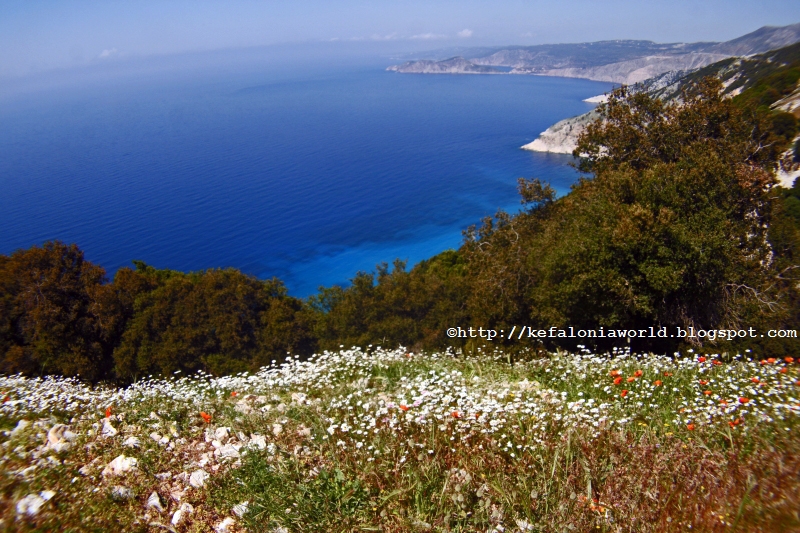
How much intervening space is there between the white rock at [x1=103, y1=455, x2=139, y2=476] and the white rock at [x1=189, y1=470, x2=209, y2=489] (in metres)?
0.68

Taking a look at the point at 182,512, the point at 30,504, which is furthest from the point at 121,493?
the point at 30,504

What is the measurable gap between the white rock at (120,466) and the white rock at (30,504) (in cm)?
89

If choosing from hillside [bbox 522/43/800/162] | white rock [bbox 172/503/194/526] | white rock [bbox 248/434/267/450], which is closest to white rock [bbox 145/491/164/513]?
white rock [bbox 172/503/194/526]

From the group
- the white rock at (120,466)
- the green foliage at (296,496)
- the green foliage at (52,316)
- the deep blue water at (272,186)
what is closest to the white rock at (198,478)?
the green foliage at (296,496)

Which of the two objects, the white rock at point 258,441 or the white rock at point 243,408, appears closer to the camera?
the white rock at point 258,441

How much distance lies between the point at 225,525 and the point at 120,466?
5.04ft

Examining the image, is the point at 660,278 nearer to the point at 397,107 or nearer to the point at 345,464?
the point at 345,464

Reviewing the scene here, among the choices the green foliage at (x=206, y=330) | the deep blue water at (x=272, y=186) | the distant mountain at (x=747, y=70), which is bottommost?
the deep blue water at (x=272, y=186)

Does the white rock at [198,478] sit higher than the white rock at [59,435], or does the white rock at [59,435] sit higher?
the white rock at [59,435]

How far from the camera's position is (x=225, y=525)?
4.36 m

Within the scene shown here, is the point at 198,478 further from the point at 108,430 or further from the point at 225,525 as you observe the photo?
the point at 108,430

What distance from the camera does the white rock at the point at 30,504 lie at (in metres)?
3.82

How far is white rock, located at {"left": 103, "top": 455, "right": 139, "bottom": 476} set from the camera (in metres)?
4.93

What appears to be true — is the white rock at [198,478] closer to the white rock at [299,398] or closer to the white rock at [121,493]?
the white rock at [121,493]
